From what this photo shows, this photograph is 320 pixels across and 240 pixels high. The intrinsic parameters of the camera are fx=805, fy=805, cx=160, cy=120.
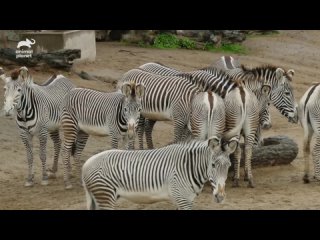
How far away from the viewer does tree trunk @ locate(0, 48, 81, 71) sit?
63.1 ft

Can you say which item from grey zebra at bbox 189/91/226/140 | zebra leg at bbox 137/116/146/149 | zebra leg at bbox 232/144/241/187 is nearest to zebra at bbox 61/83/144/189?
grey zebra at bbox 189/91/226/140

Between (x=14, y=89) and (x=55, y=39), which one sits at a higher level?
(x=14, y=89)

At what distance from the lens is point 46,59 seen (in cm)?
1923

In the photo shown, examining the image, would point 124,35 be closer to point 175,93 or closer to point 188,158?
point 175,93

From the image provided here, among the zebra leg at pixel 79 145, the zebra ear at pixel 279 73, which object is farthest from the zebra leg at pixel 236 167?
the zebra leg at pixel 79 145

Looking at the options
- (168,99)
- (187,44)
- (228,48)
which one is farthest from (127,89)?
(228,48)

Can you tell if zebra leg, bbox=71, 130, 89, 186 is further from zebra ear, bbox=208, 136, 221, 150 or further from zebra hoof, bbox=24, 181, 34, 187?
zebra ear, bbox=208, 136, 221, 150

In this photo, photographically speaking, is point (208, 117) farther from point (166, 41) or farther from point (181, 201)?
point (166, 41)

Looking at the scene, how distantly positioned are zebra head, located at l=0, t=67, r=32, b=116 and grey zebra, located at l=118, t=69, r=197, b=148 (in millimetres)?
2092

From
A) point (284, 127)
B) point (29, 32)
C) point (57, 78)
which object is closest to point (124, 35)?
point (29, 32)

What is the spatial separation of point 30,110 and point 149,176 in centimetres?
391

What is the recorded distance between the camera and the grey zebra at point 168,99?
1299cm

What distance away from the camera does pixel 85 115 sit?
40.8 feet

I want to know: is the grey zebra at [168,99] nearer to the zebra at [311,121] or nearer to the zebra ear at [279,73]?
the zebra ear at [279,73]
